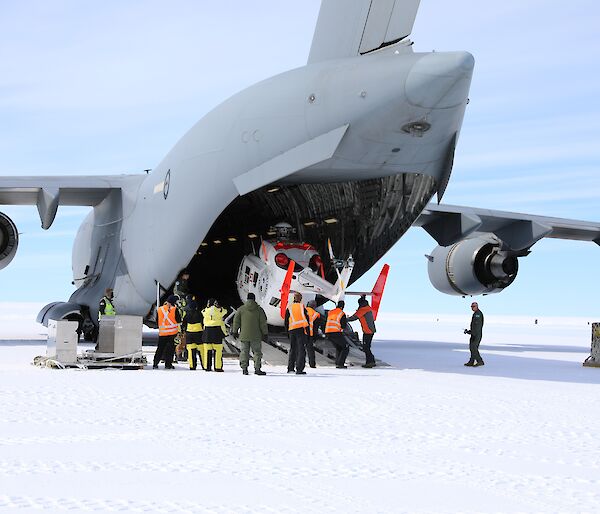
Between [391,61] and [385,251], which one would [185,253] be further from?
[391,61]

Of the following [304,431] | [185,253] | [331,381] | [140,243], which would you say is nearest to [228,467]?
[304,431]

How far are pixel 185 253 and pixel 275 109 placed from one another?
3.50m

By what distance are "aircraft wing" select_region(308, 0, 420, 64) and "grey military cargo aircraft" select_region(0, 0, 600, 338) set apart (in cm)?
2

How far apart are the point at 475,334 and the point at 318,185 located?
412cm

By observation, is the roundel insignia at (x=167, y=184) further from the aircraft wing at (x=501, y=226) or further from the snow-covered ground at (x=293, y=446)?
the snow-covered ground at (x=293, y=446)

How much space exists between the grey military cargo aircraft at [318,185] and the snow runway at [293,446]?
12.9ft

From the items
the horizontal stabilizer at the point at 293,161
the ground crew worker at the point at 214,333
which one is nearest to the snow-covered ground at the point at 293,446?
the ground crew worker at the point at 214,333

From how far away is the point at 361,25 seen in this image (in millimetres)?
13062

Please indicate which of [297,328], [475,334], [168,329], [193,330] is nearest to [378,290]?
[475,334]

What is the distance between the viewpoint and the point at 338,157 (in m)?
13.0

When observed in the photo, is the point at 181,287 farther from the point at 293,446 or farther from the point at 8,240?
the point at 293,446

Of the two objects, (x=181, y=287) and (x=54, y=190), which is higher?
(x=54, y=190)

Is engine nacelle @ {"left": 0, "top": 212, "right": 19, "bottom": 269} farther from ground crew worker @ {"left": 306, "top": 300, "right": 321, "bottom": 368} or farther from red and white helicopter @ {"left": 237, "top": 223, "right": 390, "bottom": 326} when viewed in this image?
ground crew worker @ {"left": 306, "top": 300, "right": 321, "bottom": 368}

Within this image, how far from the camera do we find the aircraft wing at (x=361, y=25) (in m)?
12.8
